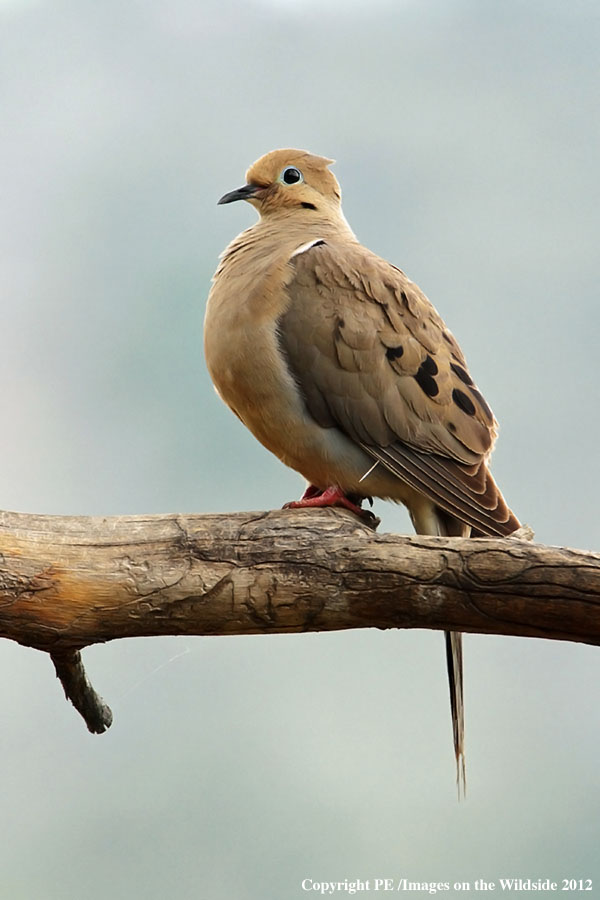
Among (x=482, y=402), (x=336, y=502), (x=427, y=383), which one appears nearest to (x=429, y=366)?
(x=427, y=383)

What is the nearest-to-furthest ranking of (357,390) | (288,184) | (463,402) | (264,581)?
(264,581) < (357,390) < (463,402) < (288,184)

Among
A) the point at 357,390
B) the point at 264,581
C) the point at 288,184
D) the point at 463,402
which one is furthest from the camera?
the point at 288,184

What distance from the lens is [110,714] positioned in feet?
8.27

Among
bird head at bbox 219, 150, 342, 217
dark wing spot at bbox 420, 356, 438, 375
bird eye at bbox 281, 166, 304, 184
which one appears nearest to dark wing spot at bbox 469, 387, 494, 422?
dark wing spot at bbox 420, 356, 438, 375

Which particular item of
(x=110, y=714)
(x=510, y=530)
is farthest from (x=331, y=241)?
(x=110, y=714)

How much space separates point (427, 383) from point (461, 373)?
0.16m

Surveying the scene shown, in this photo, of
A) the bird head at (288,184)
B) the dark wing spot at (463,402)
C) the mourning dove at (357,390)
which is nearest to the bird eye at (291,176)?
the bird head at (288,184)

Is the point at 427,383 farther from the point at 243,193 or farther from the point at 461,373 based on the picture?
the point at 243,193

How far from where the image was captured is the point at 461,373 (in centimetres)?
285

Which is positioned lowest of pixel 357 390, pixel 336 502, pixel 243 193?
pixel 336 502

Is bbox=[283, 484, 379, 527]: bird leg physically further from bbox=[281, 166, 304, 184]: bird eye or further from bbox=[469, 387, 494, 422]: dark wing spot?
bbox=[281, 166, 304, 184]: bird eye

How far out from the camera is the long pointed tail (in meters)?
2.74

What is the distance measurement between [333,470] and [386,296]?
1.61 ft

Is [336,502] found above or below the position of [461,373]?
below
